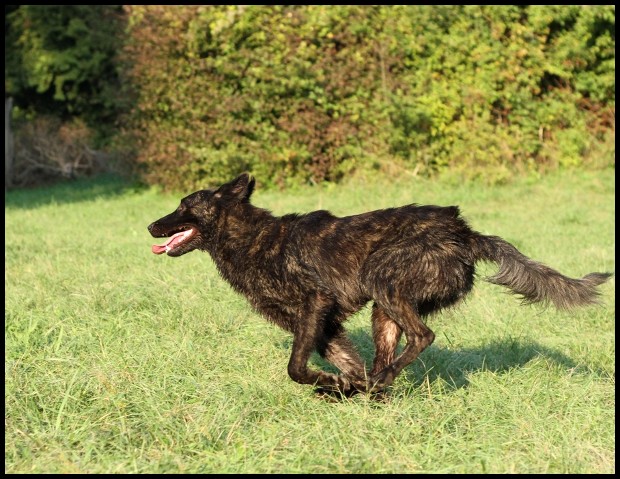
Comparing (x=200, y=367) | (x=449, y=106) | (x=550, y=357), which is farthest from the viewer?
(x=449, y=106)

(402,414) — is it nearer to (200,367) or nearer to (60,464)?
(200,367)

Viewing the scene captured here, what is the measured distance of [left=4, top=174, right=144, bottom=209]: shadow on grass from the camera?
64.8 ft

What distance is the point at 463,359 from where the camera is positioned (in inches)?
256

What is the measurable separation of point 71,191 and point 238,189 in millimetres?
16586

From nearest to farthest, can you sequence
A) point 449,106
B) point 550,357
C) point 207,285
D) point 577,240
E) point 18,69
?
1. point 550,357
2. point 207,285
3. point 577,240
4. point 449,106
5. point 18,69

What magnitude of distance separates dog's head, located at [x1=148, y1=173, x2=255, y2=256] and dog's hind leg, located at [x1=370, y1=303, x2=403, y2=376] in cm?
127

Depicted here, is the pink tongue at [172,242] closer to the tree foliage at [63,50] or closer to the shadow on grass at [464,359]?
the shadow on grass at [464,359]

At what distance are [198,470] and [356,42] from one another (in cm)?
1567

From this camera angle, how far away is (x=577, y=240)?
1234 centimetres

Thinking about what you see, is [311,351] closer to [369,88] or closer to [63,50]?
→ [369,88]

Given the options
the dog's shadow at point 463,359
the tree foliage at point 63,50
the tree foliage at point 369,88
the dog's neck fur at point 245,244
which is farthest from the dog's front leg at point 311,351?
the tree foliage at point 63,50

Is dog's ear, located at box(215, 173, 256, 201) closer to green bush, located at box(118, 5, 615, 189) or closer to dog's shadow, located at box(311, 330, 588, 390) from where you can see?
dog's shadow, located at box(311, 330, 588, 390)

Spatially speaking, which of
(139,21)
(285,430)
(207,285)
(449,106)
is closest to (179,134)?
(139,21)

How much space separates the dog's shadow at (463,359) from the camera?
239 inches
